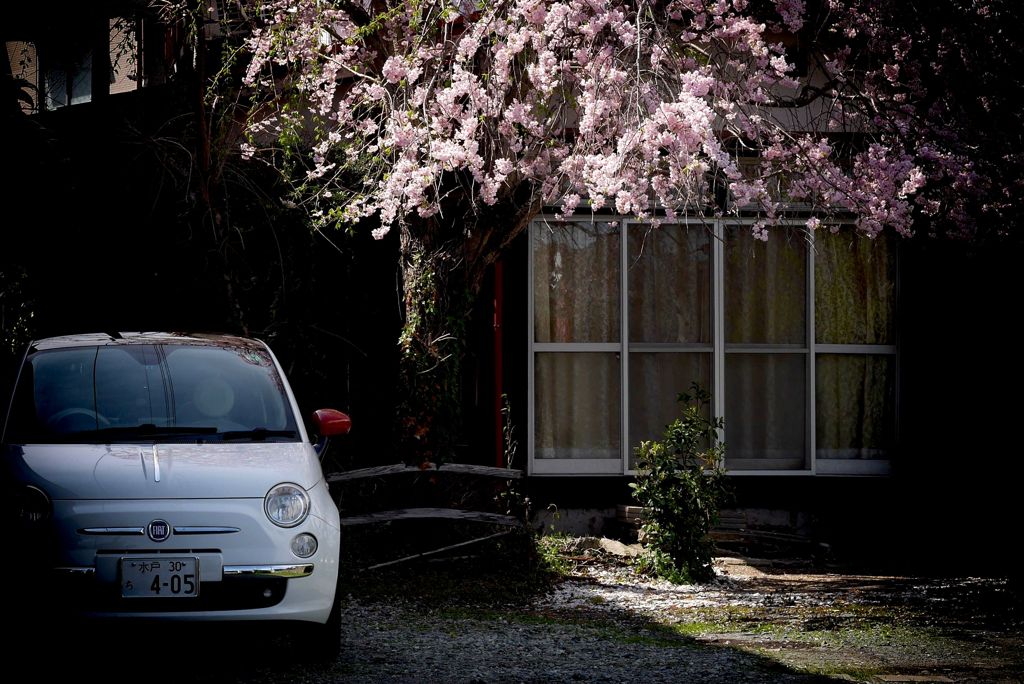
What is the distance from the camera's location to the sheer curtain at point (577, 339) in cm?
1138

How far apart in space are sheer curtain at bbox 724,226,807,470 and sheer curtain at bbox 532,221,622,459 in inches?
44.1

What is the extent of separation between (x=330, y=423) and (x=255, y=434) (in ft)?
1.59

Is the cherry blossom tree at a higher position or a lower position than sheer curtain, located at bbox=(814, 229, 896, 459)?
higher

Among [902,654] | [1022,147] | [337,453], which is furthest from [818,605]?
[337,453]

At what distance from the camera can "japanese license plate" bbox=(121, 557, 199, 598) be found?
5383 mm

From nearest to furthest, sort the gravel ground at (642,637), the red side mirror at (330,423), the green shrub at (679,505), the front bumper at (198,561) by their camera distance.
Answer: the front bumper at (198,561), the gravel ground at (642,637), the red side mirror at (330,423), the green shrub at (679,505)

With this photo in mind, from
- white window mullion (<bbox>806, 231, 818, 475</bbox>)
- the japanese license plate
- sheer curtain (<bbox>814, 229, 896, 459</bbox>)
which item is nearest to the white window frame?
white window mullion (<bbox>806, 231, 818, 475</bbox>)

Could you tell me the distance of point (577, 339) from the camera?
11422 millimetres

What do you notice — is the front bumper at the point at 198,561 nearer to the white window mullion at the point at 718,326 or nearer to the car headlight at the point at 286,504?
the car headlight at the point at 286,504

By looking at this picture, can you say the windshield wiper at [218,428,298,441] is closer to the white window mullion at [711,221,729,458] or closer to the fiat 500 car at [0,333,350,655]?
the fiat 500 car at [0,333,350,655]

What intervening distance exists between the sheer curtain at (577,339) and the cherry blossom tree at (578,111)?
1759mm

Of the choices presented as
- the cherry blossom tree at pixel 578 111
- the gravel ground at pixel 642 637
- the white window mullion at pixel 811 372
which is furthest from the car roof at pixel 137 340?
the white window mullion at pixel 811 372

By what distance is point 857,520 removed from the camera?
1131 centimetres

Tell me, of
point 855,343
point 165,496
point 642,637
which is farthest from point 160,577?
point 855,343
